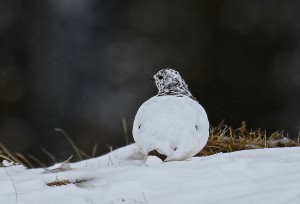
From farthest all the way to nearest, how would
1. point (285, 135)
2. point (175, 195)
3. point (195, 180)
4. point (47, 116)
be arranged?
point (47, 116), point (285, 135), point (195, 180), point (175, 195)

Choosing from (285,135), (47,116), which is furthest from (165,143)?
(47,116)

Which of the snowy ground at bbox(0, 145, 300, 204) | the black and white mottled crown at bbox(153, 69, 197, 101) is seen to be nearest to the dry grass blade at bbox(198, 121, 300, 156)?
the black and white mottled crown at bbox(153, 69, 197, 101)

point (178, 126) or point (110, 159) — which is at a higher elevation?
point (178, 126)

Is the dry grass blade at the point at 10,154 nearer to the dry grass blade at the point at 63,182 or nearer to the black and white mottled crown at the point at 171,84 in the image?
the dry grass blade at the point at 63,182

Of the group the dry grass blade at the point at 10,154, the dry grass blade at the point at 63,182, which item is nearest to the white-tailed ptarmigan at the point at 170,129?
the dry grass blade at the point at 63,182

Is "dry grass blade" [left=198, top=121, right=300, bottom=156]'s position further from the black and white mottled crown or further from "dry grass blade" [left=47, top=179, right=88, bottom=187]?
"dry grass blade" [left=47, top=179, right=88, bottom=187]

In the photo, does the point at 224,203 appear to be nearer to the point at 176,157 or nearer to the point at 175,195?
the point at 175,195
